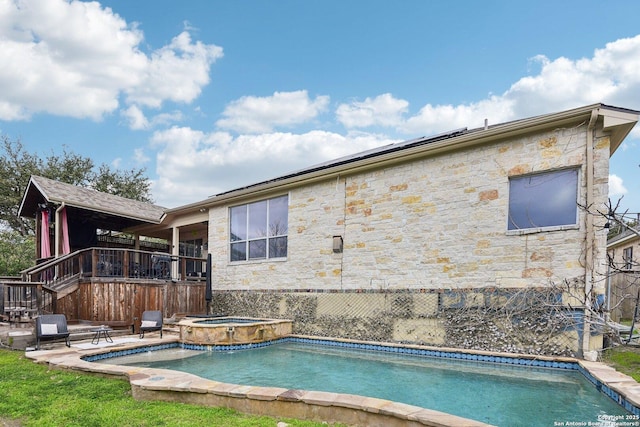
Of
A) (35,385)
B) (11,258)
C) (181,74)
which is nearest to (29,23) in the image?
(181,74)

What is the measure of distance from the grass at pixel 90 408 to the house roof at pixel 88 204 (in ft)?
29.7

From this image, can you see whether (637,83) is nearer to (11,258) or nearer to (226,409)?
(226,409)

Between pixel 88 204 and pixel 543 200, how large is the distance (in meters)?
14.1

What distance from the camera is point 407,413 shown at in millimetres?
3287

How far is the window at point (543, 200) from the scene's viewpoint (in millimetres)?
6465

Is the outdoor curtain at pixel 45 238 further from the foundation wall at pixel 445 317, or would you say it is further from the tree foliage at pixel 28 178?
the foundation wall at pixel 445 317

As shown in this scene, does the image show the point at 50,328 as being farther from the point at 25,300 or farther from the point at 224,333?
the point at 224,333

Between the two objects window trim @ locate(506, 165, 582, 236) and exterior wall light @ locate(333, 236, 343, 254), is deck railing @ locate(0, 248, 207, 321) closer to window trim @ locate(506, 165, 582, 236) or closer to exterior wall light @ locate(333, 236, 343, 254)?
exterior wall light @ locate(333, 236, 343, 254)

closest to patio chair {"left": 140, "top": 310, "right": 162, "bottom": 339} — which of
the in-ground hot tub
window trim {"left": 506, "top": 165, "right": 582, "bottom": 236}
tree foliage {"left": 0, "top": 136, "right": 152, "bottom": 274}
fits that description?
the in-ground hot tub

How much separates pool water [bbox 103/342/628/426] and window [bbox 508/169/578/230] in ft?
8.43

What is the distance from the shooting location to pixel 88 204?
1309 cm

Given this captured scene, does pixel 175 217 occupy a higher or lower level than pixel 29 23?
lower

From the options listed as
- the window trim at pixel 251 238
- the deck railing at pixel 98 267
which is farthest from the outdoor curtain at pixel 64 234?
the window trim at pixel 251 238

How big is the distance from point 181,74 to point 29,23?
218 inches
